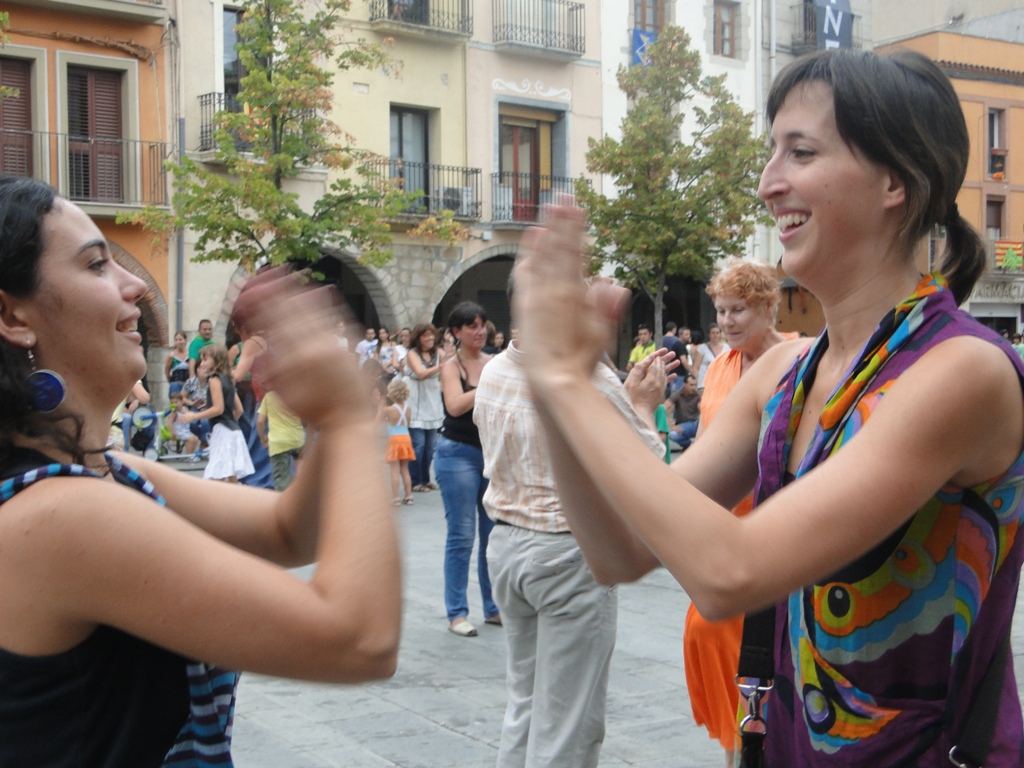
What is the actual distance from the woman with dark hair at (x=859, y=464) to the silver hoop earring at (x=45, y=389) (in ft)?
2.26

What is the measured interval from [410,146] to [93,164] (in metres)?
6.39

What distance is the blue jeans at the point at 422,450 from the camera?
13.1 m

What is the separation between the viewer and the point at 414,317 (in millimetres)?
23422

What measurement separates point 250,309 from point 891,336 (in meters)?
0.97

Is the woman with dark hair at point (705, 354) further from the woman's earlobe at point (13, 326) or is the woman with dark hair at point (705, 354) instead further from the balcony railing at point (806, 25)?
the woman's earlobe at point (13, 326)

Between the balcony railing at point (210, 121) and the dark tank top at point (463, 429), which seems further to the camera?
the balcony railing at point (210, 121)

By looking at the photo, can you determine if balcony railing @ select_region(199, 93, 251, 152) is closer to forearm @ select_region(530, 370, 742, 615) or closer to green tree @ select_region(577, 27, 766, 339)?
green tree @ select_region(577, 27, 766, 339)

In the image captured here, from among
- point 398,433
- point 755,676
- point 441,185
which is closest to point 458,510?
point 398,433

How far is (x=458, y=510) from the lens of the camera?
6750 mm

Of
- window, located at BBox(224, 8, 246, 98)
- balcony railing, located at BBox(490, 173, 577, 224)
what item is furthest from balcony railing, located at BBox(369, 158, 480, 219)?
window, located at BBox(224, 8, 246, 98)

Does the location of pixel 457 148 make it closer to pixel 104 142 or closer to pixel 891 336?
pixel 104 142

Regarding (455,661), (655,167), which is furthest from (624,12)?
(455,661)

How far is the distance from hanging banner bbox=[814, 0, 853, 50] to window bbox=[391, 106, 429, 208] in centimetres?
1158

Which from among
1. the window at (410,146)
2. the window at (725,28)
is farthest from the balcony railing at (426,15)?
the window at (725,28)
